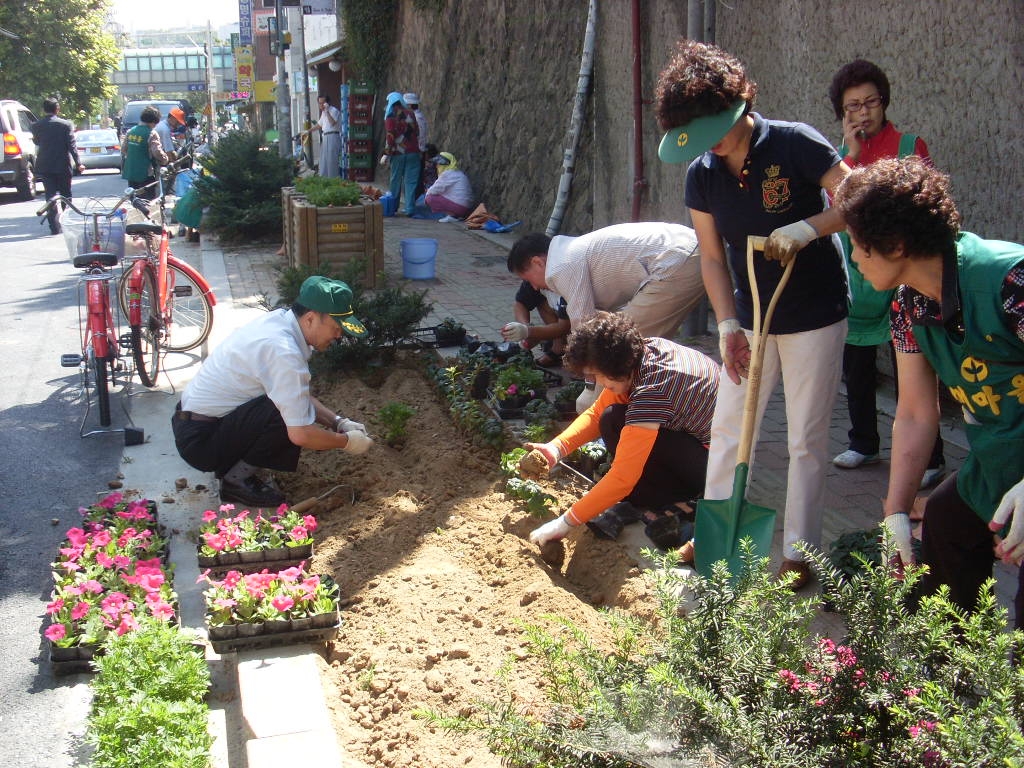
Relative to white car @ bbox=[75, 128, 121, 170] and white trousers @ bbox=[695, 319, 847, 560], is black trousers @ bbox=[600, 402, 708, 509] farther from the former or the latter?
white car @ bbox=[75, 128, 121, 170]

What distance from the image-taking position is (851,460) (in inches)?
204

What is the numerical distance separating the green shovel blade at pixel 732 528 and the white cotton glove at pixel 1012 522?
1.13 metres

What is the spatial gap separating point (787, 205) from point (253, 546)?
2558 mm

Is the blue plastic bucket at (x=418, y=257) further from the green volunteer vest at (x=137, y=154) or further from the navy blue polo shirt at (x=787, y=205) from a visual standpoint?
the navy blue polo shirt at (x=787, y=205)

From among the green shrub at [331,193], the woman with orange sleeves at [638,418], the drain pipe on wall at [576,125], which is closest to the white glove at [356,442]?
the woman with orange sleeves at [638,418]

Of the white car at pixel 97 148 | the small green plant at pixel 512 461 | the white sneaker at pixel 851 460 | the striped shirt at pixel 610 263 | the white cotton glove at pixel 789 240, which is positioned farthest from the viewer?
the white car at pixel 97 148

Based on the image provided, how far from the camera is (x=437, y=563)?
4367 millimetres

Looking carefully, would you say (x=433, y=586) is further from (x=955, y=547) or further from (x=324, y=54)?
(x=324, y=54)

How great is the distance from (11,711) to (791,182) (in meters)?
3.38

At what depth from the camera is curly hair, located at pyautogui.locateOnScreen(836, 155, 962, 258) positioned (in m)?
2.43

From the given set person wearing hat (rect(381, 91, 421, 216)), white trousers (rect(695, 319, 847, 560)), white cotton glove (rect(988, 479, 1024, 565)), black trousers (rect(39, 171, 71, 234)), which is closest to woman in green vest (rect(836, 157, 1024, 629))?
white cotton glove (rect(988, 479, 1024, 565))

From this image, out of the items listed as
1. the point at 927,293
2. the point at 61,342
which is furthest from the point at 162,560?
the point at 61,342

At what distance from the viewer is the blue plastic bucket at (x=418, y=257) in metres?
10.6

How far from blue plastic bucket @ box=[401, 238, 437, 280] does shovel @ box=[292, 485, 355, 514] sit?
18.5 ft
